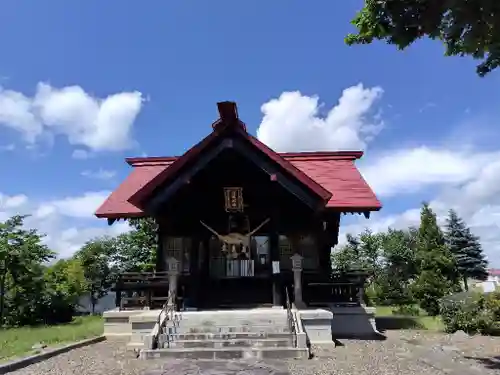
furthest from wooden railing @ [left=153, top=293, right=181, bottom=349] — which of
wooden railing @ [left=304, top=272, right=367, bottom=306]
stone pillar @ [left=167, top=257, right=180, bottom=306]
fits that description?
wooden railing @ [left=304, top=272, right=367, bottom=306]

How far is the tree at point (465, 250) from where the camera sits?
33.7 metres

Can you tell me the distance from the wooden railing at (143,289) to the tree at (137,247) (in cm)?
1705

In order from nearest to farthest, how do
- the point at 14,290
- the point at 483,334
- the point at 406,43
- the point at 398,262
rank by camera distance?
the point at 406,43 < the point at 483,334 < the point at 14,290 < the point at 398,262

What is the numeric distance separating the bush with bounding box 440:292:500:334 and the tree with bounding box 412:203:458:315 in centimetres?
842

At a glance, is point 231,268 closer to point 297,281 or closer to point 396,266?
point 297,281

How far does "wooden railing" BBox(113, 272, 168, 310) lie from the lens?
511 inches

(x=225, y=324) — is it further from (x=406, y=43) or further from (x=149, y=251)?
(x=149, y=251)

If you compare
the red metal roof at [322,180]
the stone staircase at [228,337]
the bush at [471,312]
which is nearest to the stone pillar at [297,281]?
the stone staircase at [228,337]

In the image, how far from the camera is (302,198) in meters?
11.6

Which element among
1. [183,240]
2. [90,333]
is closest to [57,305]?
[90,333]

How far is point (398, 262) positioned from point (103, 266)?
92.8ft

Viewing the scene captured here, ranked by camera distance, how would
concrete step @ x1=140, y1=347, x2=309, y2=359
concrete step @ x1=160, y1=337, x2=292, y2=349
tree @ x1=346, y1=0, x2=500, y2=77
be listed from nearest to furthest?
tree @ x1=346, y1=0, x2=500, y2=77
concrete step @ x1=140, y1=347, x2=309, y2=359
concrete step @ x1=160, y1=337, x2=292, y2=349

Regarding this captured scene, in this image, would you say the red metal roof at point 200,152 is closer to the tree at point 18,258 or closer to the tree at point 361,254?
the tree at point 18,258

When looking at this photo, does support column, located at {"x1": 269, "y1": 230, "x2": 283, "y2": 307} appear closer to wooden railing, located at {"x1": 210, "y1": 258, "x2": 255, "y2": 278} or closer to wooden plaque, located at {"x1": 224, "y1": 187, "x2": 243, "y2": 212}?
wooden plaque, located at {"x1": 224, "y1": 187, "x2": 243, "y2": 212}
